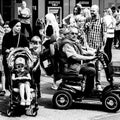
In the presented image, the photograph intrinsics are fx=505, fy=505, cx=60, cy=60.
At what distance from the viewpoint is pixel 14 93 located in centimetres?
891

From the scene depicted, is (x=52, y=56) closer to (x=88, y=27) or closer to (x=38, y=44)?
(x=38, y=44)

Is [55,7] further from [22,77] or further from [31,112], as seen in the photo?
[31,112]

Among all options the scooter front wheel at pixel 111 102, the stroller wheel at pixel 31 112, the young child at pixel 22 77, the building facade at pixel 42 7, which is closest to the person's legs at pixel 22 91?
the young child at pixel 22 77

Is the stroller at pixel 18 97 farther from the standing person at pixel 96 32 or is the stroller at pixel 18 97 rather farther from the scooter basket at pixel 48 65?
the standing person at pixel 96 32

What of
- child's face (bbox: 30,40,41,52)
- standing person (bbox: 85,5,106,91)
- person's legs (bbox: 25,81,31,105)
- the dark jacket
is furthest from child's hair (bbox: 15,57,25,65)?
standing person (bbox: 85,5,106,91)

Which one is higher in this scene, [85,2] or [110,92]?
[85,2]

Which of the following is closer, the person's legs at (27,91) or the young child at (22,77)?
the person's legs at (27,91)

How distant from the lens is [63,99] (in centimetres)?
921

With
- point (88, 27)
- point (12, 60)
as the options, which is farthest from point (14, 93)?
point (88, 27)

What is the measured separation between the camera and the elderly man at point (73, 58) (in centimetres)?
920

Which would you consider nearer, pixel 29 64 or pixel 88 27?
pixel 29 64

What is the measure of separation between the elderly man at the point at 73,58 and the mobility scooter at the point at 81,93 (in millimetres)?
93

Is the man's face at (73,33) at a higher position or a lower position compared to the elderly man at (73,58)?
higher

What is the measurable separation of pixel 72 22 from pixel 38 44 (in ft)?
12.5
